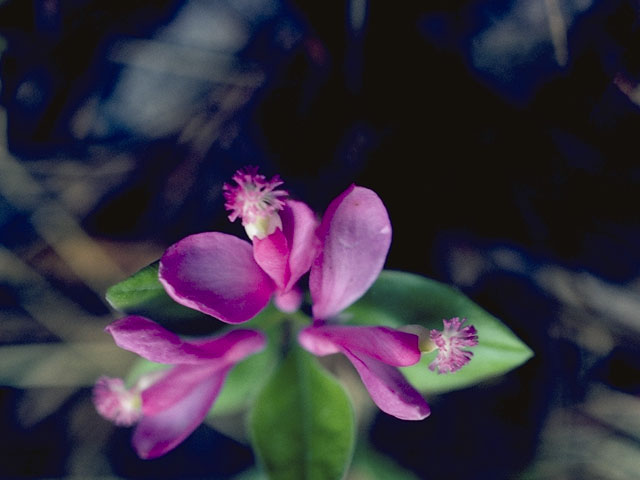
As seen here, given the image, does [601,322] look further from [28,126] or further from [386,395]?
[28,126]

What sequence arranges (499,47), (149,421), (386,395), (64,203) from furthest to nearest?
1. (64,203)
2. (499,47)
3. (149,421)
4. (386,395)

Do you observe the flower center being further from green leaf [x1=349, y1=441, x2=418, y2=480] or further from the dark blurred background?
green leaf [x1=349, y1=441, x2=418, y2=480]

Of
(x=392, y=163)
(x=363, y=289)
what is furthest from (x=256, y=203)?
(x=392, y=163)

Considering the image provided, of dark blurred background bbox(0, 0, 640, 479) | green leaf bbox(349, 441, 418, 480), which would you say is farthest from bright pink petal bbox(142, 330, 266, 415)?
green leaf bbox(349, 441, 418, 480)

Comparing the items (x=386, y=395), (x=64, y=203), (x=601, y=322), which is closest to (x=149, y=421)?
(x=386, y=395)

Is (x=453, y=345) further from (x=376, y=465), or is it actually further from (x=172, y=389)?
(x=376, y=465)

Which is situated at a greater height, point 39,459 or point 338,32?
point 338,32

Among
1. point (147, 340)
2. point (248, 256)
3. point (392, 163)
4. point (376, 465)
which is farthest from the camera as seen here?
point (376, 465)

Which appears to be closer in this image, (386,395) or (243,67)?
(386,395)
